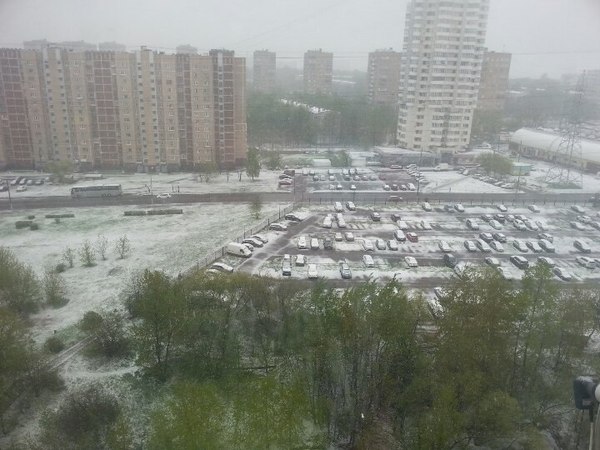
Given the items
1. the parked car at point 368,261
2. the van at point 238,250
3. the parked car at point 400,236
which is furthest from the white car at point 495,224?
the van at point 238,250

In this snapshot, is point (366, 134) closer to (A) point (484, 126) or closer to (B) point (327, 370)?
(A) point (484, 126)

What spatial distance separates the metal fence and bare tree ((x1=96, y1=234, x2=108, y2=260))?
5.18 ft

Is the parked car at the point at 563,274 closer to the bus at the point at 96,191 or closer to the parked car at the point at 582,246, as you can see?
the parked car at the point at 582,246

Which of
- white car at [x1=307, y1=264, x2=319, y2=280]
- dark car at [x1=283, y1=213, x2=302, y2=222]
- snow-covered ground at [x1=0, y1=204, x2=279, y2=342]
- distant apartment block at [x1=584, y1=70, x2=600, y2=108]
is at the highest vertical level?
distant apartment block at [x1=584, y1=70, x2=600, y2=108]

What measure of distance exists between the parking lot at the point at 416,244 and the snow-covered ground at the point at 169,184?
9.40 feet

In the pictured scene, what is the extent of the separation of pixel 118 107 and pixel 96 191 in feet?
12.0

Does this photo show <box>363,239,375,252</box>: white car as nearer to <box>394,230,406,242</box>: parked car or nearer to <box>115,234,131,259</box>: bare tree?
<box>394,230,406,242</box>: parked car

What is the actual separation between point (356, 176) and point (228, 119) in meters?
4.13

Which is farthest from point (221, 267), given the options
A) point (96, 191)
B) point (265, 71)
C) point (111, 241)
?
point (265, 71)

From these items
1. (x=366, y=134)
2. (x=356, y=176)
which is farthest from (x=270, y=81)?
(x=356, y=176)

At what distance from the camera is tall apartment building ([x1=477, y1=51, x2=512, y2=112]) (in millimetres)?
23562

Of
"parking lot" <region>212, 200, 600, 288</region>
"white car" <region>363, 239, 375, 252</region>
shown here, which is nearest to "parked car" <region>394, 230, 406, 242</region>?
"parking lot" <region>212, 200, 600, 288</region>

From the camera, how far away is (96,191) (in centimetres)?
1116

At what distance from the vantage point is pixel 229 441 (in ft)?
10.9
